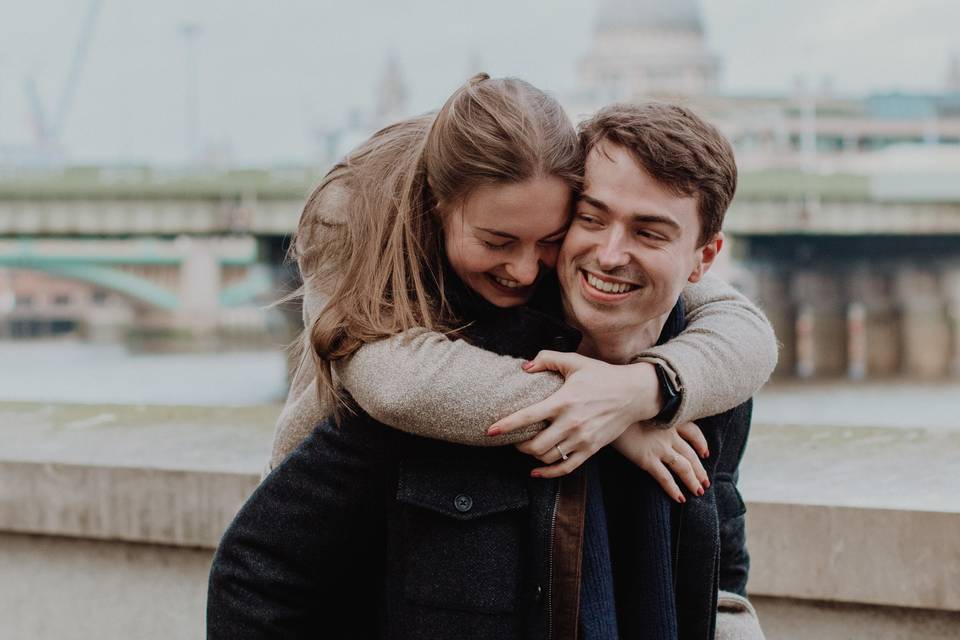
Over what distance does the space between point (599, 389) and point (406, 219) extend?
1.28 ft

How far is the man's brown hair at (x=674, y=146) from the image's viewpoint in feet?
5.54

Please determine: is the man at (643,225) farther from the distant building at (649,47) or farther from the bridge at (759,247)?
the distant building at (649,47)

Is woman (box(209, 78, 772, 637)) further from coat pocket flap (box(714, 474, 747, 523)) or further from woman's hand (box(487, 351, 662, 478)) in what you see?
coat pocket flap (box(714, 474, 747, 523))

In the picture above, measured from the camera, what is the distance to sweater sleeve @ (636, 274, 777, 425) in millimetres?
1783

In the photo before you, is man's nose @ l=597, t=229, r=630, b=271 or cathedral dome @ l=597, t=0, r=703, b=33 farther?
cathedral dome @ l=597, t=0, r=703, b=33

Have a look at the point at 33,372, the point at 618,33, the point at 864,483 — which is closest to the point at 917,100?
the point at 618,33

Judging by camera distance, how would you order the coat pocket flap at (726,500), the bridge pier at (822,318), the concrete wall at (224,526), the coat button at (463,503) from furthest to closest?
1. the bridge pier at (822,318)
2. the concrete wall at (224,526)
3. the coat pocket flap at (726,500)
4. the coat button at (463,503)

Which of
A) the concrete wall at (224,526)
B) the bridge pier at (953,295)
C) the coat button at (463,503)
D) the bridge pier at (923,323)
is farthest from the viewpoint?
the bridge pier at (923,323)

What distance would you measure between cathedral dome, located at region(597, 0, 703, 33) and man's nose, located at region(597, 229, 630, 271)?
91.4 m

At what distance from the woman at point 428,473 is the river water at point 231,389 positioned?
54.7 ft

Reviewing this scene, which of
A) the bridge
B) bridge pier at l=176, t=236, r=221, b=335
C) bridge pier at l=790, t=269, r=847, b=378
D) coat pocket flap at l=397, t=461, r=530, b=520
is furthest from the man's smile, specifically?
bridge pier at l=176, t=236, r=221, b=335

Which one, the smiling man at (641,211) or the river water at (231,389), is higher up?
the smiling man at (641,211)

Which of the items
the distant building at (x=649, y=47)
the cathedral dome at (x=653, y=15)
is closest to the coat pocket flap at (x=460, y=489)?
the distant building at (x=649, y=47)

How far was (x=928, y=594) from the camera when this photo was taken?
2150 millimetres
